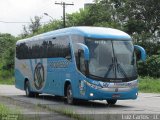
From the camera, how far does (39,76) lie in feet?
88.9

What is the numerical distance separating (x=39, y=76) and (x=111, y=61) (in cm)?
771

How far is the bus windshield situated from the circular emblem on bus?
21.8ft

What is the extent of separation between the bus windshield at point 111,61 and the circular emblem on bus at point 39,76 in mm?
6643

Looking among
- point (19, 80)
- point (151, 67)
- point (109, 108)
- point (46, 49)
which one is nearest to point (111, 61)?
point (109, 108)

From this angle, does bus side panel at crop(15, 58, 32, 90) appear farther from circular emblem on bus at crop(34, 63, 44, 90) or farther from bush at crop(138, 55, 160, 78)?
bush at crop(138, 55, 160, 78)

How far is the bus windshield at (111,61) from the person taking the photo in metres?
20.1

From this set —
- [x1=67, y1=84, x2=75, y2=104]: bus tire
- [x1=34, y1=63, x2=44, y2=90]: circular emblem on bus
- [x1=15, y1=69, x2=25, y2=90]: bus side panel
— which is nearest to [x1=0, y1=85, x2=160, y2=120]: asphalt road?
[x1=67, y1=84, x2=75, y2=104]: bus tire

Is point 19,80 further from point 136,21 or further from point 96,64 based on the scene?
point 136,21

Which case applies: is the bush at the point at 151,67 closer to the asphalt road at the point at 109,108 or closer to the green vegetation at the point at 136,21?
the green vegetation at the point at 136,21

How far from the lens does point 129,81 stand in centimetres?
2031

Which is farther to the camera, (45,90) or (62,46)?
(45,90)

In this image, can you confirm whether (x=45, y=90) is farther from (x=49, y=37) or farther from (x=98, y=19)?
(x=98, y=19)

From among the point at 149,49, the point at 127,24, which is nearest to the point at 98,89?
the point at 149,49

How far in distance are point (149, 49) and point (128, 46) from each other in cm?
3970
